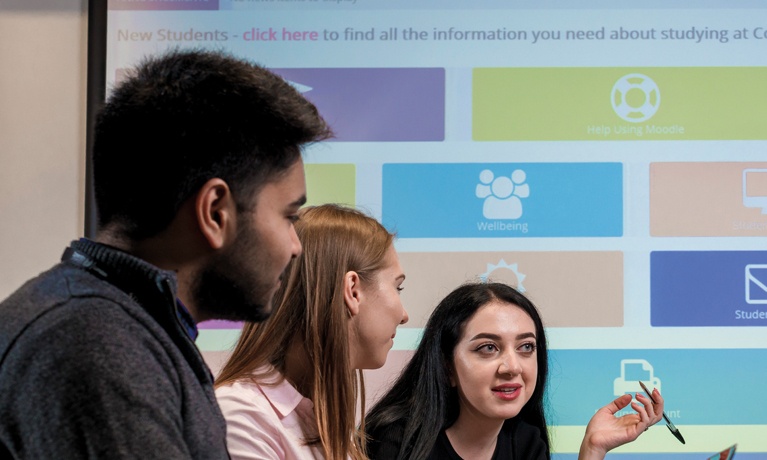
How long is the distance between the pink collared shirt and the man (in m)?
0.60

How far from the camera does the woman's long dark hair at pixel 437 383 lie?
2.38 metres

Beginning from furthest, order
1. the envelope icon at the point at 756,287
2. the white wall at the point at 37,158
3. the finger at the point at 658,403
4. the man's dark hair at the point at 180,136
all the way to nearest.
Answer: the white wall at the point at 37,158, the envelope icon at the point at 756,287, the finger at the point at 658,403, the man's dark hair at the point at 180,136

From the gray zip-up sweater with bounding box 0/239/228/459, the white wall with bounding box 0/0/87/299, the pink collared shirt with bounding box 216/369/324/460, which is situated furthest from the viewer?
the white wall with bounding box 0/0/87/299

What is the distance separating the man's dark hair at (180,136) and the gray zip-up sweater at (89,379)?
11 cm

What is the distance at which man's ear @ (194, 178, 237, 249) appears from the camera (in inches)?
36.4

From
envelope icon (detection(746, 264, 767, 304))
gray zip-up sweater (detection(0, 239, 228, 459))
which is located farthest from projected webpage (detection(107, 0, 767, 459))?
gray zip-up sweater (detection(0, 239, 228, 459))

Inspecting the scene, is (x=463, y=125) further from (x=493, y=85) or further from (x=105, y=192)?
(x=105, y=192)

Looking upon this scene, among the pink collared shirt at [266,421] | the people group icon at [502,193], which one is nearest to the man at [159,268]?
the pink collared shirt at [266,421]

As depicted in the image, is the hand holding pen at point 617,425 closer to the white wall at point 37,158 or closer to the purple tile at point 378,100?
the purple tile at point 378,100

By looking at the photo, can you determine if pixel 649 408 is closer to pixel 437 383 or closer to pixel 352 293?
pixel 437 383

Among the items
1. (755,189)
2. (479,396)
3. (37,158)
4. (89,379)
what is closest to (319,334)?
(479,396)

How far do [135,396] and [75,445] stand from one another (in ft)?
0.21

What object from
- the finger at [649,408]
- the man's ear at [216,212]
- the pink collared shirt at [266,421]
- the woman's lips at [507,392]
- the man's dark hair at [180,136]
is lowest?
the finger at [649,408]

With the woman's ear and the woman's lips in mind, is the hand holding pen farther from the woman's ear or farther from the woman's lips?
the woman's ear
